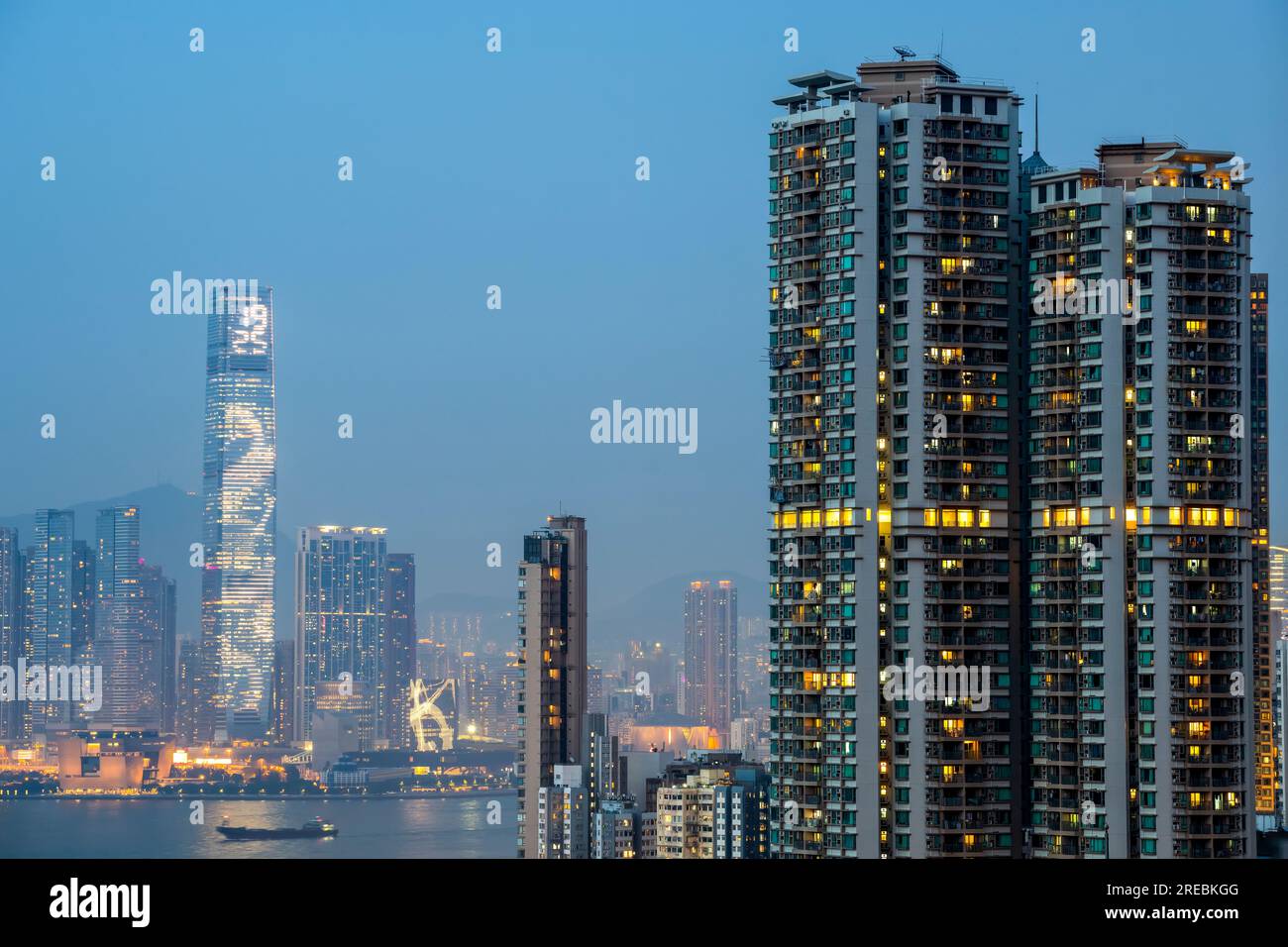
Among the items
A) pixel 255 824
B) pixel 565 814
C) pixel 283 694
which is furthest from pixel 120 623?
pixel 565 814

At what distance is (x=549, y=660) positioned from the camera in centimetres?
3684

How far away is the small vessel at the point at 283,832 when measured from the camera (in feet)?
180

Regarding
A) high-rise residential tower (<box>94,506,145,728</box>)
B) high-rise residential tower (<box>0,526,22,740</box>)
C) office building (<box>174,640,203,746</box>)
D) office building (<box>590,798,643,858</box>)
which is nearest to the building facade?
high-rise residential tower (<box>0,526,22,740</box>)

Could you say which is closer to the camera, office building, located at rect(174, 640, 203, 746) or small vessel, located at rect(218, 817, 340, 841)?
Answer: small vessel, located at rect(218, 817, 340, 841)

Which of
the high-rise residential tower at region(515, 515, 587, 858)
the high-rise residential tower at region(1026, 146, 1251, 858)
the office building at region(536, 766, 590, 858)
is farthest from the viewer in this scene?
the high-rise residential tower at region(515, 515, 587, 858)

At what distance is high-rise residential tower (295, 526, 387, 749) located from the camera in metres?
72.8

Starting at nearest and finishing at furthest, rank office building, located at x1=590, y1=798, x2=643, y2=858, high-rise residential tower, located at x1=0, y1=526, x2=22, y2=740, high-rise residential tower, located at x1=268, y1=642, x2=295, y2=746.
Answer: office building, located at x1=590, y1=798, x2=643, y2=858, high-rise residential tower, located at x1=0, y1=526, x2=22, y2=740, high-rise residential tower, located at x1=268, y1=642, x2=295, y2=746

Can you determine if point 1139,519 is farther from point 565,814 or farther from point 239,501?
point 239,501

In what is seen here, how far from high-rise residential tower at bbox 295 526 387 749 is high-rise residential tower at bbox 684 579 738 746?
92.2 ft

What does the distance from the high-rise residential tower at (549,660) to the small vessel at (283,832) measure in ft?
60.5

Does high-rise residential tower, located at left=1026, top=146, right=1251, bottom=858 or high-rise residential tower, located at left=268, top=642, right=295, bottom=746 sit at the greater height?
high-rise residential tower, located at left=1026, top=146, right=1251, bottom=858

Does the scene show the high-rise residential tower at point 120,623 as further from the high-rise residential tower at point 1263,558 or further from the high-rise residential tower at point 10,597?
the high-rise residential tower at point 1263,558

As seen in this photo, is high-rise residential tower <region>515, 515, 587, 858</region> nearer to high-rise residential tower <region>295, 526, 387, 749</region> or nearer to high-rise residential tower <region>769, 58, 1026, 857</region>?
high-rise residential tower <region>769, 58, 1026, 857</region>
